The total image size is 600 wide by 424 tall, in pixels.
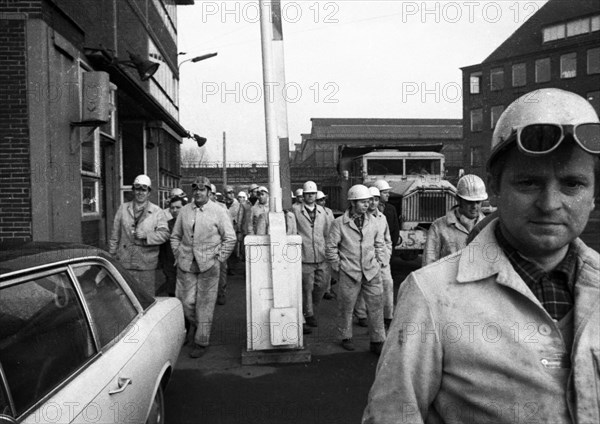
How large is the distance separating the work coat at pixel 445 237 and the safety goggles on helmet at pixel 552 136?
432 centimetres

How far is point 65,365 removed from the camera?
244 centimetres

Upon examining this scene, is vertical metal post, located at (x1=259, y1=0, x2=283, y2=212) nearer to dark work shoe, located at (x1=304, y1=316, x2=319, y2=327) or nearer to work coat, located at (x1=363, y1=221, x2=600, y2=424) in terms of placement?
dark work shoe, located at (x1=304, y1=316, x2=319, y2=327)

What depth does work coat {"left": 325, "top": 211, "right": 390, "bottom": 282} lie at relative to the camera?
6191 millimetres

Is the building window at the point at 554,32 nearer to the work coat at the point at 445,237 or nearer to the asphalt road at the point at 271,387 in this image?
the work coat at the point at 445,237

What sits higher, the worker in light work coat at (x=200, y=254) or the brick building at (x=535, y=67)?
the brick building at (x=535, y=67)

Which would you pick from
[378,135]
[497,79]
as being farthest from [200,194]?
[378,135]

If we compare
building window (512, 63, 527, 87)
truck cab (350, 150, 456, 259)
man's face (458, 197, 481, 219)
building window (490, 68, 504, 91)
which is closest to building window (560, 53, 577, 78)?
building window (512, 63, 527, 87)

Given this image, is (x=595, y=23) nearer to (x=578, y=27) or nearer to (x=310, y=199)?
(x=578, y=27)

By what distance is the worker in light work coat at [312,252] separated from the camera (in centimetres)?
754

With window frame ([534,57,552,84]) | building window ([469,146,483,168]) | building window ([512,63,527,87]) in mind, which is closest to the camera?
window frame ([534,57,552,84])

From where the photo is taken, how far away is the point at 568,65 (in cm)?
4272

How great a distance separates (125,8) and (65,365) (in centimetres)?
1315

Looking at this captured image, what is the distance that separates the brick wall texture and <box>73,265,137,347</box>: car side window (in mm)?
5043

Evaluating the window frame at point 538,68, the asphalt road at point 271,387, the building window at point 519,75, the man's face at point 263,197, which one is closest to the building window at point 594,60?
the window frame at point 538,68
